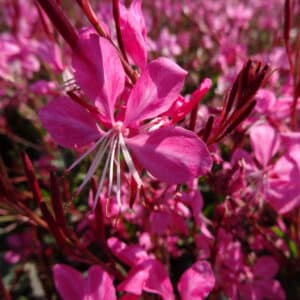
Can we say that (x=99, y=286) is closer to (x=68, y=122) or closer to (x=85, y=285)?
(x=85, y=285)

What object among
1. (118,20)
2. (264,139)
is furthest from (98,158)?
(264,139)

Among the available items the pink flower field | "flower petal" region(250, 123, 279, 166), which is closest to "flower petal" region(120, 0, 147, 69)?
the pink flower field

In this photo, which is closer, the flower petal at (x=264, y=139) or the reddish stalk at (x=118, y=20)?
the reddish stalk at (x=118, y=20)

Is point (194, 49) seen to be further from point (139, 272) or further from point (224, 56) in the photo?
point (139, 272)

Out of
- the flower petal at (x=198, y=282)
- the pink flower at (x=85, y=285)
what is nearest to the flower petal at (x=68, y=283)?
the pink flower at (x=85, y=285)

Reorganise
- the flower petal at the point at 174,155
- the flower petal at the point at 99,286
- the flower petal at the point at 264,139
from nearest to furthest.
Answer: the flower petal at the point at 174,155
the flower petal at the point at 99,286
the flower petal at the point at 264,139

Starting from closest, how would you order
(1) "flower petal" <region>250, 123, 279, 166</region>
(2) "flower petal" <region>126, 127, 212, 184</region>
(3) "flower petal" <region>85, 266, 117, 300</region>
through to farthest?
(2) "flower petal" <region>126, 127, 212, 184</region>
(3) "flower petal" <region>85, 266, 117, 300</region>
(1) "flower petal" <region>250, 123, 279, 166</region>

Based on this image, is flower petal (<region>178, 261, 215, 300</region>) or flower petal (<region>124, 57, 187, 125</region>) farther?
flower petal (<region>178, 261, 215, 300</region>)

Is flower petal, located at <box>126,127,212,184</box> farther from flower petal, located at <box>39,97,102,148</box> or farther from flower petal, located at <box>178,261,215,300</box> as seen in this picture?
flower petal, located at <box>178,261,215,300</box>

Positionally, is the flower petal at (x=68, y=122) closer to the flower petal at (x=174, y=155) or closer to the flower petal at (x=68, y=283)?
the flower petal at (x=174, y=155)

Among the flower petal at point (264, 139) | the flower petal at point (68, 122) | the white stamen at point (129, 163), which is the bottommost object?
the flower petal at point (264, 139)
